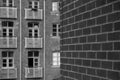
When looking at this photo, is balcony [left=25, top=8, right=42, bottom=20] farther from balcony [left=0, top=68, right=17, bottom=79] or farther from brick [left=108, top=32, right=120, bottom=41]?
brick [left=108, top=32, right=120, bottom=41]

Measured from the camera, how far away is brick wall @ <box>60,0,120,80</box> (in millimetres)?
3498

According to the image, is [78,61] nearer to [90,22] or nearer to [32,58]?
[90,22]

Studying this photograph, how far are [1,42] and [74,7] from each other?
56.5ft

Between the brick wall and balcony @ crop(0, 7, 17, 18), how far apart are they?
16.5 m

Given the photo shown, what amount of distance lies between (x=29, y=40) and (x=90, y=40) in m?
18.6

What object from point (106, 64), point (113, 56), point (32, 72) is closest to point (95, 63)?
point (106, 64)

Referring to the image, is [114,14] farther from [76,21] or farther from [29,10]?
[29,10]

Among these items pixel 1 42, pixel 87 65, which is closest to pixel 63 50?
pixel 87 65

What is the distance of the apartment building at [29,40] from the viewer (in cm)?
2189

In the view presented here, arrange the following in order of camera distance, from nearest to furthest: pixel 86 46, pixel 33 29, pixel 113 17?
pixel 113 17 < pixel 86 46 < pixel 33 29

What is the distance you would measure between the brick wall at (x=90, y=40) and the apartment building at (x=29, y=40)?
1650cm

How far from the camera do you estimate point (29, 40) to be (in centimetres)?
2261

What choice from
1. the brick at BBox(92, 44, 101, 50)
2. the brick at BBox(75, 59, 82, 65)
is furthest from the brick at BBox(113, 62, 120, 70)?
the brick at BBox(75, 59, 82, 65)

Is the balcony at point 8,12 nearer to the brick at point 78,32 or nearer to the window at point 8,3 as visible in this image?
the window at point 8,3
